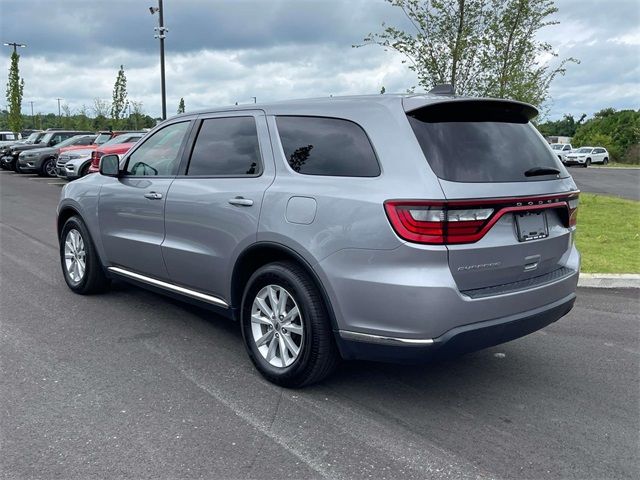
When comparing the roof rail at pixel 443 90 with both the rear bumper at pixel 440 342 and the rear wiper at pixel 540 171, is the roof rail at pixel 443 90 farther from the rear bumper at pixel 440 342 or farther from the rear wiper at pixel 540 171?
the rear bumper at pixel 440 342

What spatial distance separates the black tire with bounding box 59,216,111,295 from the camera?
5.71m

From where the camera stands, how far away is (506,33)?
10820mm

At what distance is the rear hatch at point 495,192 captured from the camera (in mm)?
3119

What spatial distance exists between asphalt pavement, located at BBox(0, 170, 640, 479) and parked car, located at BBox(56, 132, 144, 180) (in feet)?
36.8

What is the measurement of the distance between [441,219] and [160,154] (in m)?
2.85

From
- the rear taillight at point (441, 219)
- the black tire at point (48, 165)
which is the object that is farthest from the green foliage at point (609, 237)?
the black tire at point (48, 165)

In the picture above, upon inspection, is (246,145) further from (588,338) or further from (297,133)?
(588,338)

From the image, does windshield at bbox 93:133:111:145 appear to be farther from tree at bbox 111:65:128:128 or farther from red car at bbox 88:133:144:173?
tree at bbox 111:65:128:128

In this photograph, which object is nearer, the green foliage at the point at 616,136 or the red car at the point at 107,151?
the red car at the point at 107,151

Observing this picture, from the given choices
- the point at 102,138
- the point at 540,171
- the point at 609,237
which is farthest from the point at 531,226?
the point at 102,138

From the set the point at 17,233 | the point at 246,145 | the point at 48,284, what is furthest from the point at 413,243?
the point at 17,233

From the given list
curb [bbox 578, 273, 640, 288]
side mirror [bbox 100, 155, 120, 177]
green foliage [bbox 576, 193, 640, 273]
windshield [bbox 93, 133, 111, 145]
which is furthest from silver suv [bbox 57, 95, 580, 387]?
windshield [bbox 93, 133, 111, 145]

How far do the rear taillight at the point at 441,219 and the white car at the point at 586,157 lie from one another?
158 feet

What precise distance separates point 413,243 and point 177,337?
96.7 inches
